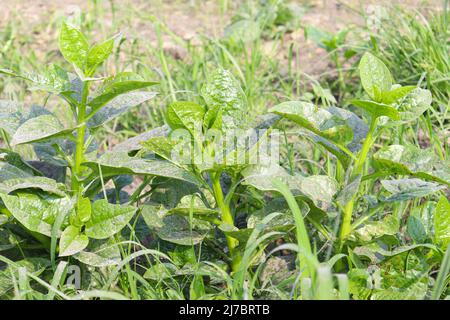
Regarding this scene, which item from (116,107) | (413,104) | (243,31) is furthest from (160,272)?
(243,31)

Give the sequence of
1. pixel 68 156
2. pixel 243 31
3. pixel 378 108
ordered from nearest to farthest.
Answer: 1. pixel 378 108
2. pixel 68 156
3. pixel 243 31

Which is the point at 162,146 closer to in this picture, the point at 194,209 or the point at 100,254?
the point at 194,209

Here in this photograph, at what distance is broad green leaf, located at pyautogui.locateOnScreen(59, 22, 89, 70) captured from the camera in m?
1.74

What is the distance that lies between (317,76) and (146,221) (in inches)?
58.7

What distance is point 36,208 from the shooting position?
173cm

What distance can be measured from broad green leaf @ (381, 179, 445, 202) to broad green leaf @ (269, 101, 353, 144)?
6.1 inches

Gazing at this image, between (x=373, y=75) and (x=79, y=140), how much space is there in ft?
2.56

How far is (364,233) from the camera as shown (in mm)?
1729

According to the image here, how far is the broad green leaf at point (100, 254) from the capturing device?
5.62 ft

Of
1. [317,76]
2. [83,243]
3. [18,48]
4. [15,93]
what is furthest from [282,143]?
[18,48]

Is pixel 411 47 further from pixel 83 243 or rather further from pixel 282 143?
pixel 83 243

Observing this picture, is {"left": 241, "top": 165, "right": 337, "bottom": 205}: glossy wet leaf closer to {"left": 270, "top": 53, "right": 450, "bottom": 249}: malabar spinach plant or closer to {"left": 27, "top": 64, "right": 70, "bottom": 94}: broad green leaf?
{"left": 270, "top": 53, "right": 450, "bottom": 249}: malabar spinach plant

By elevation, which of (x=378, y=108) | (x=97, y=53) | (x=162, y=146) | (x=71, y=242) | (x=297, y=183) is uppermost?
(x=97, y=53)
